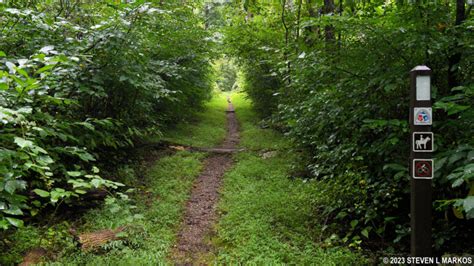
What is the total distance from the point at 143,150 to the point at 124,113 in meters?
2.47

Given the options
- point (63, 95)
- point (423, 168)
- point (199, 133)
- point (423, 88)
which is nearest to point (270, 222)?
point (423, 168)

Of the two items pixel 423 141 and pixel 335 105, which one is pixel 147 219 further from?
pixel 423 141

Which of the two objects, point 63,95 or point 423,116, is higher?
point 63,95

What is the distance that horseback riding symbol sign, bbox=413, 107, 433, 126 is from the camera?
2846 mm

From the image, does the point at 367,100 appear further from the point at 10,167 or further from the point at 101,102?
the point at 101,102

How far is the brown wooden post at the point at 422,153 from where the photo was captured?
2.86 meters

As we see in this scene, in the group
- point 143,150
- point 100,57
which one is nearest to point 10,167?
point 100,57

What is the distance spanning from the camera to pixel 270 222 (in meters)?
5.21

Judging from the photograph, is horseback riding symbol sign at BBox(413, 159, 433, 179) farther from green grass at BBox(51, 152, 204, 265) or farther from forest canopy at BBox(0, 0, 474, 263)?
green grass at BBox(51, 152, 204, 265)

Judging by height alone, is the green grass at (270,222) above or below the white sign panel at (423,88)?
below

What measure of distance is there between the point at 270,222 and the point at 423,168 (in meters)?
2.84

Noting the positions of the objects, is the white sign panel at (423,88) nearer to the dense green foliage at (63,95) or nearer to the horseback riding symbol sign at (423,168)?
the horseback riding symbol sign at (423,168)

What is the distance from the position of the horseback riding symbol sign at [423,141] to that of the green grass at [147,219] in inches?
110

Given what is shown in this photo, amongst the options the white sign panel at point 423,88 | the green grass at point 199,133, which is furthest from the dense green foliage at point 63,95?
the green grass at point 199,133
